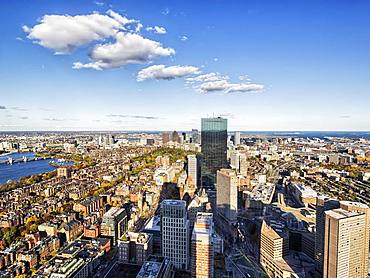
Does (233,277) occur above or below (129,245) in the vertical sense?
below

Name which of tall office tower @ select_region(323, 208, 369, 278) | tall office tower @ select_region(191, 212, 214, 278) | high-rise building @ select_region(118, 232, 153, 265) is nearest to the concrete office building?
tall office tower @ select_region(323, 208, 369, 278)

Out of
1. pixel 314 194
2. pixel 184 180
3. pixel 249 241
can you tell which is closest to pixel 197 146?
pixel 184 180

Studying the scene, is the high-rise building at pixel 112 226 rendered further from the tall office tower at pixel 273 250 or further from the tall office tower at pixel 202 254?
the tall office tower at pixel 273 250

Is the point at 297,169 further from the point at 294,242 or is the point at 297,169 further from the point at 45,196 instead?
the point at 45,196

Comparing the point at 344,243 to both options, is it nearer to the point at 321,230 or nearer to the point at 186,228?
the point at 321,230

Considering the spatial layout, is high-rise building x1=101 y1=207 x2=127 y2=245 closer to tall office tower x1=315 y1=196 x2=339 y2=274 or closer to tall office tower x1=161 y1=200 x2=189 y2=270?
tall office tower x1=161 y1=200 x2=189 y2=270

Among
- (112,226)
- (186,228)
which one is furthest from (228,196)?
(112,226)
